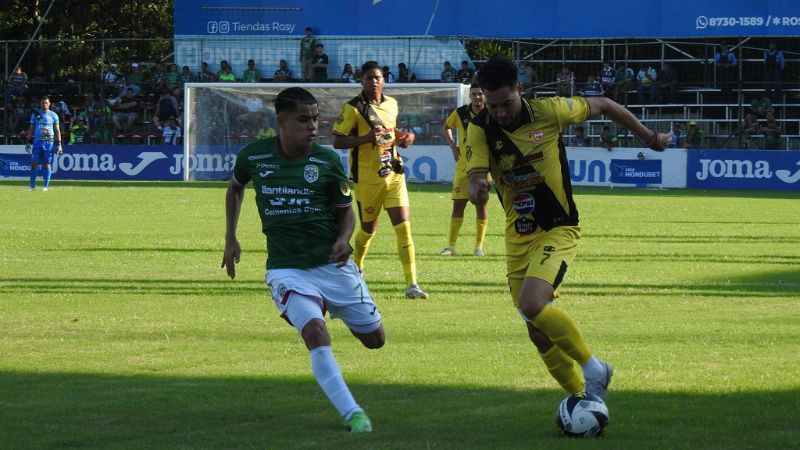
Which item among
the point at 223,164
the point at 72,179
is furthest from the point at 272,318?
the point at 72,179

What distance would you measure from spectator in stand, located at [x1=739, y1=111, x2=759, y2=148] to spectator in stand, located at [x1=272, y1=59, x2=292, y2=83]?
45.9 ft

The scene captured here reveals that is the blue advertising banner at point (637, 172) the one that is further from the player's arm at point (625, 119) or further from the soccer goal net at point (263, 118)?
the player's arm at point (625, 119)

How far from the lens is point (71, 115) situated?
41594 mm

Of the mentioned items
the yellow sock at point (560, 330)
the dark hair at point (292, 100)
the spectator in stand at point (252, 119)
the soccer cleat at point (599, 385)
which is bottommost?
the soccer cleat at point (599, 385)

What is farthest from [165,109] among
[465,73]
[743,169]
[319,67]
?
[743,169]

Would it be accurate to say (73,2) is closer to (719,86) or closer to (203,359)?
(719,86)

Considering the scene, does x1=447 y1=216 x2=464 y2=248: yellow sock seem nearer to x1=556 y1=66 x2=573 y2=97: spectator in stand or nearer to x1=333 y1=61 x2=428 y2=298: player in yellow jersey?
x1=333 y1=61 x2=428 y2=298: player in yellow jersey

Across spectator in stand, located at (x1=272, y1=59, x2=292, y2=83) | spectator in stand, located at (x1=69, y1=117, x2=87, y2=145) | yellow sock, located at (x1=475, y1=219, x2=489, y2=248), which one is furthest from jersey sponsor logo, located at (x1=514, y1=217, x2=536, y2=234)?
spectator in stand, located at (x1=69, y1=117, x2=87, y2=145)

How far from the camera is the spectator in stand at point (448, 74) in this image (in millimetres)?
38938

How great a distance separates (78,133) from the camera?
41.1 metres

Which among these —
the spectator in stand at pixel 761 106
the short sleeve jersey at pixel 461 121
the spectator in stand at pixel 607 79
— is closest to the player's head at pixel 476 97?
the short sleeve jersey at pixel 461 121

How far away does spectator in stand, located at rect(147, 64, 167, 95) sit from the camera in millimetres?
41500

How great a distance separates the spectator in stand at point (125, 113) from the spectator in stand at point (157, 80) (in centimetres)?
72

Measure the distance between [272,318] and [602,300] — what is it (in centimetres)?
A: 345
